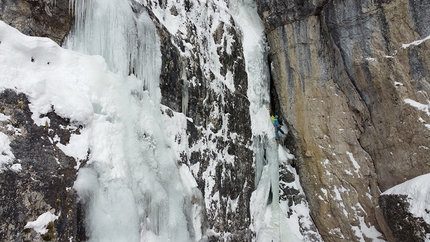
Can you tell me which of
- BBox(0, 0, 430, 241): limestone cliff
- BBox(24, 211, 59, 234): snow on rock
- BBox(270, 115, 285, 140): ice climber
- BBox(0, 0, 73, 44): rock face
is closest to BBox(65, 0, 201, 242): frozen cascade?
BBox(0, 0, 73, 44): rock face

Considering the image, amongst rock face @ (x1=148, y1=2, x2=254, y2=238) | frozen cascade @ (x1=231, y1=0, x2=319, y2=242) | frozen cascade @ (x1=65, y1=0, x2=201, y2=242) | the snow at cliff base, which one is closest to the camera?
the snow at cliff base

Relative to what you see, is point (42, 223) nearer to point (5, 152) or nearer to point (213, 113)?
point (5, 152)

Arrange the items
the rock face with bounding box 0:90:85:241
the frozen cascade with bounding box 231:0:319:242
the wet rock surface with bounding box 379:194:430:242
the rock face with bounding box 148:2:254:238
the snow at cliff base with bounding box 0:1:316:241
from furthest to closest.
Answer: the frozen cascade with bounding box 231:0:319:242, the rock face with bounding box 148:2:254:238, the wet rock surface with bounding box 379:194:430:242, the snow at cliff base with bounding box 0:1:316:241, the rock face with bounding box 0:90:85:241

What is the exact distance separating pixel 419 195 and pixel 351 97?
12.0 feet

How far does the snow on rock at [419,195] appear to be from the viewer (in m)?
7.07

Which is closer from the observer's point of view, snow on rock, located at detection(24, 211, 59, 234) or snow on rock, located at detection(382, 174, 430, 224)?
snow on rock, located at detection(24, 211, 59, 234)

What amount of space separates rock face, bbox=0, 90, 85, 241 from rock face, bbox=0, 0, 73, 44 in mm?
1343

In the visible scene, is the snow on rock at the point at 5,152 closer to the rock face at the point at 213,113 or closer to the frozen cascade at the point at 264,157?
the rock face at the point at 213,113

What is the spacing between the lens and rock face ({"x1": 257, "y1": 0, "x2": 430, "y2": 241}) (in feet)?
29.2

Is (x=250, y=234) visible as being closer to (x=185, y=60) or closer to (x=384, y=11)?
(x=185, y=60)

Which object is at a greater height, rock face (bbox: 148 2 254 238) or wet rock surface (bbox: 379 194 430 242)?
rock face (bbox: 148 2 254 238)

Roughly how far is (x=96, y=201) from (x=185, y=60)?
13.4ft

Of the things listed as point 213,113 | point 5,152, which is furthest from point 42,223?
point 213,113

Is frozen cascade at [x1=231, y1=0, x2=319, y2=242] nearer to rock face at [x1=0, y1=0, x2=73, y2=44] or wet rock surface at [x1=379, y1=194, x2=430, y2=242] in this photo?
wet rock surface at [x1=379, y1=194, x2=430, y2=242]
